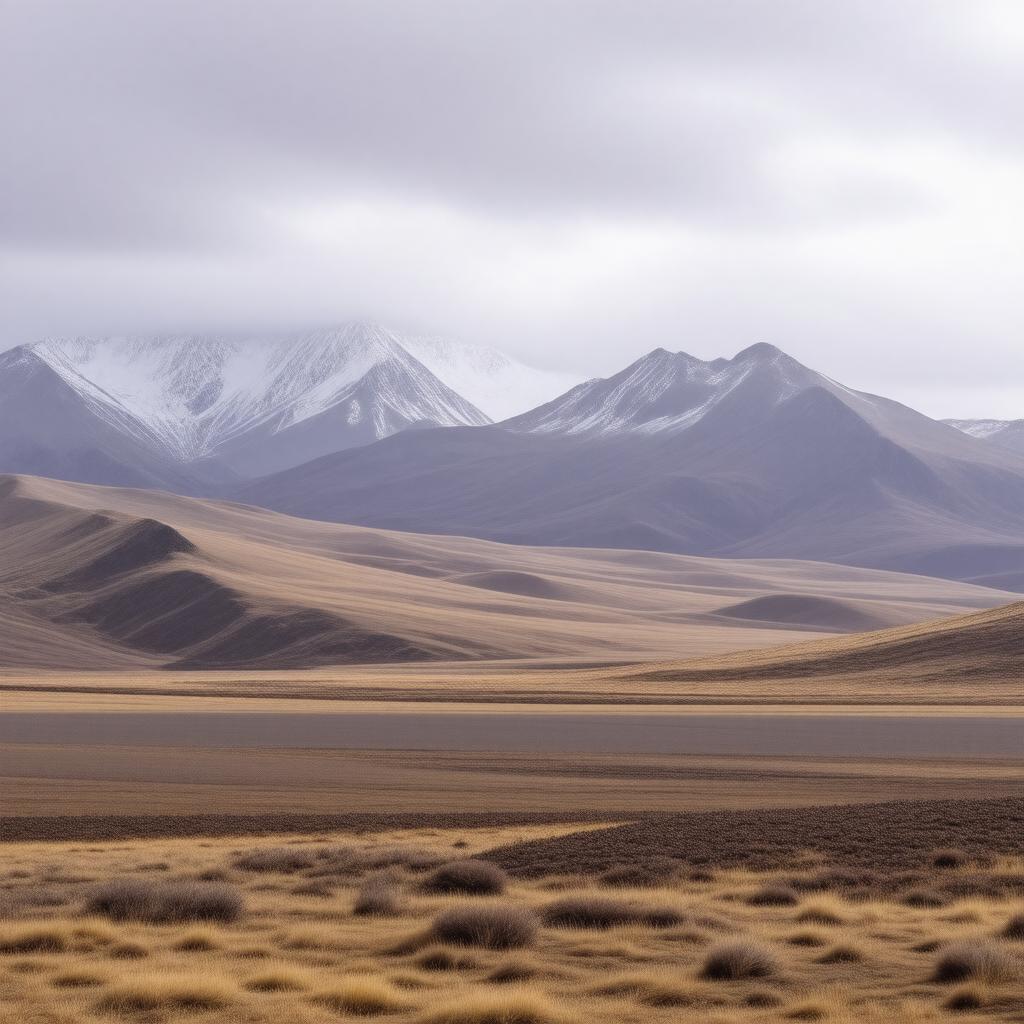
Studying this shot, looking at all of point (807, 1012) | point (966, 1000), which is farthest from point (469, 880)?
point (966, 1000)

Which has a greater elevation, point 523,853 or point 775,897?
point 775,897

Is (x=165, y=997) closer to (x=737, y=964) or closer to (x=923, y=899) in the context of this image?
(x=737, y=964)

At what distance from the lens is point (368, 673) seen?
126 m

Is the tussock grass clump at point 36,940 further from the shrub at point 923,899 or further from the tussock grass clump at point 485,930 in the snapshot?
the shrub at point 923,899

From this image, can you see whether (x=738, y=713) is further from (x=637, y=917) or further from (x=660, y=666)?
(x=637, y=917)

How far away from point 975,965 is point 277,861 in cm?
1422

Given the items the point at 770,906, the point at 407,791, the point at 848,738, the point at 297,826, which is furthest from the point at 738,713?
the point at 770,906

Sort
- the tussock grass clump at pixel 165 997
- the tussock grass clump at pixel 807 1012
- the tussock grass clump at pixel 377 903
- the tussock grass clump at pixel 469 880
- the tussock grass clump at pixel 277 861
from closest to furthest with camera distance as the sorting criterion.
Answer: the tussock grass clump at pixel 807 1012, the tussock grass clump at pixel 165 997, the tussock grass clump at pixel 377 903, the tussock grass clump at pixel 469 880, the tussock grass clump at pixel 277 861

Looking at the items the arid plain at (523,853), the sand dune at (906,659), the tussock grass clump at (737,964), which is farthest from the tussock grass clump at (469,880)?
the sand dune at (906,659)

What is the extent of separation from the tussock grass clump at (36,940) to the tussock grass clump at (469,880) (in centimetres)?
635

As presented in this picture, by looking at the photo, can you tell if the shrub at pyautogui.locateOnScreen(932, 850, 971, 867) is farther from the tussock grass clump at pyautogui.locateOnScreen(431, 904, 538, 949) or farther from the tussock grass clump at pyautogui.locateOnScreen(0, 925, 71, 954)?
the tussock grass clump at pyautogui.locateOnScreen(0, 925, 71, 954)

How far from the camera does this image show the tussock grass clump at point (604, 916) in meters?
19.9

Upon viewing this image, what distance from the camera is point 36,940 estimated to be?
60.8ft

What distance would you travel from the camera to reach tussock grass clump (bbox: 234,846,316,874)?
1035 inches
